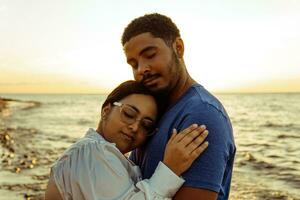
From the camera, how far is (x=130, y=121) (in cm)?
338

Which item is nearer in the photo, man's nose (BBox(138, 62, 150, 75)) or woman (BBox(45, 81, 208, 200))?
woman (BBox(45, 81, 208, 200))

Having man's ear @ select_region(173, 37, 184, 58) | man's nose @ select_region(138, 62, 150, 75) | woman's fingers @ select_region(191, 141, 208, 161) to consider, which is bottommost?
woman's fingers @ select_region(191, 141, 208, 161)

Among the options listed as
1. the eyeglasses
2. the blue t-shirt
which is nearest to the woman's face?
the eyeglasses

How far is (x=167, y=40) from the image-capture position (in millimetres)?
3533

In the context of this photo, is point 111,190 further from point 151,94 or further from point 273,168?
point 273,168

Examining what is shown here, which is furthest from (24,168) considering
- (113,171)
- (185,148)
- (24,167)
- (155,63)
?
(185,148)

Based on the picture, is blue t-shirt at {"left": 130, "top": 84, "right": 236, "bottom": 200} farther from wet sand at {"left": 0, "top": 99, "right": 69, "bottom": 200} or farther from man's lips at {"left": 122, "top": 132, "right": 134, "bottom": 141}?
wet sand at {"left": 0, "top": 99, "right": 69, "bottom": 200}

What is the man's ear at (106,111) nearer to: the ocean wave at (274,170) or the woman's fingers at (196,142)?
the woman's fingers at (196,142)

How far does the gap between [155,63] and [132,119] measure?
0.43 meters

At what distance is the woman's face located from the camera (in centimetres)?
Answer: 337

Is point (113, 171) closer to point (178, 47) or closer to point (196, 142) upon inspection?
point (196, 142)

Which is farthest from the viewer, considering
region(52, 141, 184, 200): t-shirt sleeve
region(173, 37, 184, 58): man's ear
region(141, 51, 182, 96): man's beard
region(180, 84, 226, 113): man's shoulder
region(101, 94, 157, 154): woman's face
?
region(173, 37, 184, 58): man's ear

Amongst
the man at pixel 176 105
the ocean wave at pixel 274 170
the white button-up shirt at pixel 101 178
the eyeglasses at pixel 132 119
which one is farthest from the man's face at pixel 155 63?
the ocean wave at pixel 274 170

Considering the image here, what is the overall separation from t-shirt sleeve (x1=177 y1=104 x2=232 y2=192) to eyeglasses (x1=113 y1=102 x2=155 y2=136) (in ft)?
1.65
